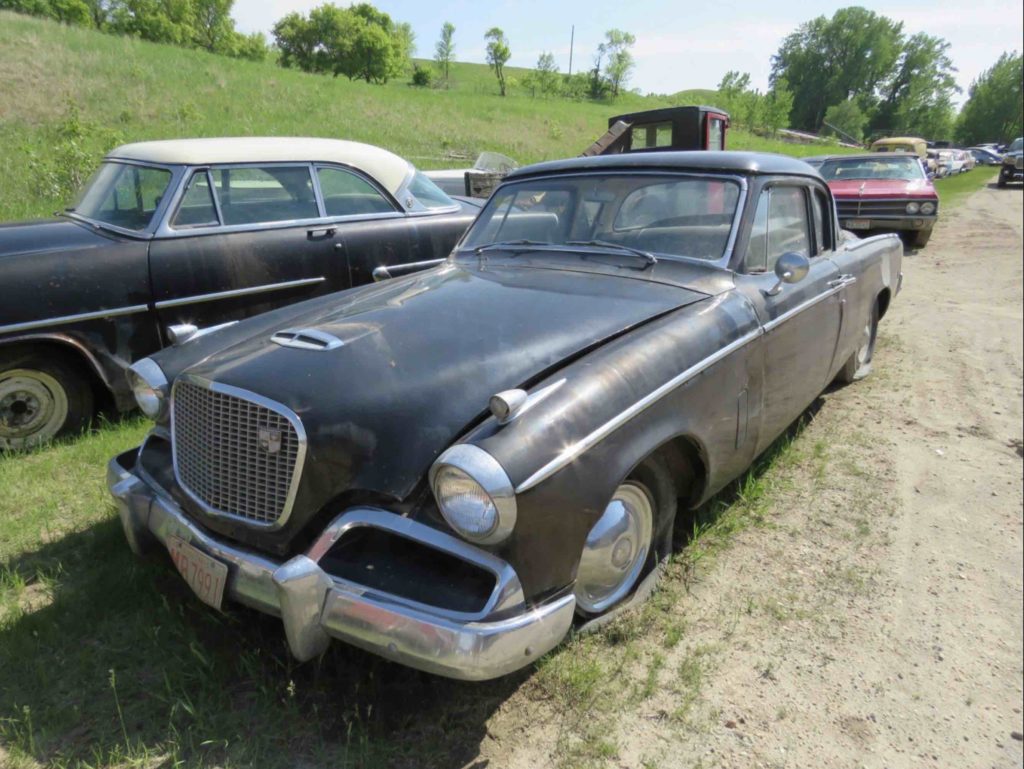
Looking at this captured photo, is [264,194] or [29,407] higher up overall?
[264,194]

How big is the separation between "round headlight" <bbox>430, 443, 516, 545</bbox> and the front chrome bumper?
0.25ft

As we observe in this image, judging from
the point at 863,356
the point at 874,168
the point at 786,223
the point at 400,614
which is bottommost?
the point at 863,356

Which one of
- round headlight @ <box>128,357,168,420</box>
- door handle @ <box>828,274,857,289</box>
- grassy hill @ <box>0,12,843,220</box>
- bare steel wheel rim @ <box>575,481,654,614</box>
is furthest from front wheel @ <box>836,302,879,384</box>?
grassy hill @ <box>0,12,843,220</box>

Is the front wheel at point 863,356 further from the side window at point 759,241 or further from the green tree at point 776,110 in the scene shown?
the green tree at point 776,110

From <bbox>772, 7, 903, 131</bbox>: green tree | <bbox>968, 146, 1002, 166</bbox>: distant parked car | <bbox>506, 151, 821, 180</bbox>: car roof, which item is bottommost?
<bbox>506, 151, 821, 180</bbox>: car roof

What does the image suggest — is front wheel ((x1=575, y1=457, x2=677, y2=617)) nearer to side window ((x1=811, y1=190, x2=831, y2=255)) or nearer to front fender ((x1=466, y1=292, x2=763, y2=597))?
front fender ((x1=466, y1=292, x2=763, y2=597))

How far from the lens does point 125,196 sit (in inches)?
186

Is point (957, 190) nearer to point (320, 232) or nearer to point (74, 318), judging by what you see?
point (320, 232)

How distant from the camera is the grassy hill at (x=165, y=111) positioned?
1308cm

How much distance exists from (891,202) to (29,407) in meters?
11.4

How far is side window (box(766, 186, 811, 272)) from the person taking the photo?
11.4 ft

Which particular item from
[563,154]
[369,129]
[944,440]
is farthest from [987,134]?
[944,440]

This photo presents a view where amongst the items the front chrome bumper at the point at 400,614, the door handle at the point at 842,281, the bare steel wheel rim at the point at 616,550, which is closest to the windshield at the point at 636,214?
the door handle at the point at 842,281

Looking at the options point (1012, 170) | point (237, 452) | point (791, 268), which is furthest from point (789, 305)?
point (1012, 170)
